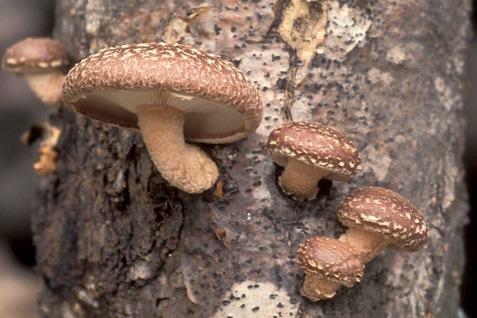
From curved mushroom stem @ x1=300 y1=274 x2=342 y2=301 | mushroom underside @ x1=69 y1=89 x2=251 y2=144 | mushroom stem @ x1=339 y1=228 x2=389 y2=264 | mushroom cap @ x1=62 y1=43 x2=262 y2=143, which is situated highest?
mushroom cap @ x1=62 y1=43 x2=262 y2=143

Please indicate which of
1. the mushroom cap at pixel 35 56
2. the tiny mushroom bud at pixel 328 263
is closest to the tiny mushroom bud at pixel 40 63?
the mushroom cap at pixel 35 56

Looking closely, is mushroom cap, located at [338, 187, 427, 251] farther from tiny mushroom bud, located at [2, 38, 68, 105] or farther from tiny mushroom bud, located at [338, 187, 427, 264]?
tiny mushroom bud, located at [2, 38, 68, 105]

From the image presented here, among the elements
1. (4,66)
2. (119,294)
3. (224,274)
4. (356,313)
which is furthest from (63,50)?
(356,313)

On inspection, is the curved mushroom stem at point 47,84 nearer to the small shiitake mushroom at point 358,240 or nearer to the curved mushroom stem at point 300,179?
the curved mushroom stem at point 300,179

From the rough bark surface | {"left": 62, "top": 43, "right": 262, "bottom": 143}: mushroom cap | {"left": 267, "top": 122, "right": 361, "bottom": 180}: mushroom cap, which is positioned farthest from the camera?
the rough bark surface

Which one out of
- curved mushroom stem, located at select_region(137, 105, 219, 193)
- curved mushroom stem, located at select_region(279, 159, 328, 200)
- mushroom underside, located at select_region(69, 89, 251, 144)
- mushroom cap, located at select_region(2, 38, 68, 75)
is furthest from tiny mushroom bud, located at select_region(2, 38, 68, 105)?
curved mushroom stem, located at select_region(279, 159, 328, 200)
